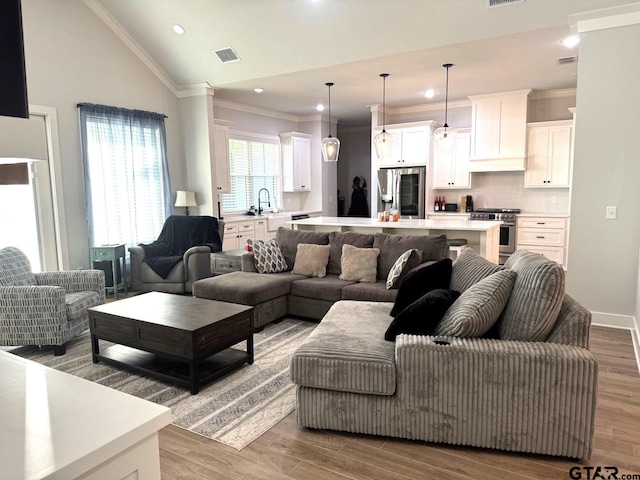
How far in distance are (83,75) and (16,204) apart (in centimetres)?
183

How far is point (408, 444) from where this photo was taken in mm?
2363

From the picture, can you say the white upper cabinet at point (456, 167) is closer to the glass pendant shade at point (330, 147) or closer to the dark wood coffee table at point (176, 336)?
the glass pendant shade at point (330, 147)

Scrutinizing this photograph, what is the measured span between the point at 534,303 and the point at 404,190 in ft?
19.3

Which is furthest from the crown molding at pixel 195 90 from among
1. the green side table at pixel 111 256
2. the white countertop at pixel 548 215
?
the white countertop at pixel 548 215

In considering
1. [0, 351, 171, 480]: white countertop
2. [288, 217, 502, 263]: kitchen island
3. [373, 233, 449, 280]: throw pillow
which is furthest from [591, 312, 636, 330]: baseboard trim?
[0, 351, 171, 480]: white countertop

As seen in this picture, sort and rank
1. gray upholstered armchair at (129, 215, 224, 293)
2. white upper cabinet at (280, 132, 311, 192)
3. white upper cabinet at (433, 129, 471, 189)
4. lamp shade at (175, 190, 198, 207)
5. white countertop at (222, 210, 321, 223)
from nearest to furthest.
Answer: gray upholstered armchair at (129, 215, 224, 293)
lamp shade at (175, 190, 198, 207)
white countertop at (222, 210, 321, 223)
white upper cabinet at (433, 129, 471, 189)
white upper cabinet at (280, 132, 311, 192)

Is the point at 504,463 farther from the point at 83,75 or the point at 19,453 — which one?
the point at 83,75

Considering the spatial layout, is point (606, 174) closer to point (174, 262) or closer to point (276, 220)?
point (174, 262)

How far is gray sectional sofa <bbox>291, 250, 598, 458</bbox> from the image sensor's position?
84.1 inches

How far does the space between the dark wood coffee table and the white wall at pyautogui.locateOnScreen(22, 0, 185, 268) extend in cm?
268

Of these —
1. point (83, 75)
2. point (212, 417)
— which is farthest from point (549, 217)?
point (83, 75)

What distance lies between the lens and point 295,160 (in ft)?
29.2

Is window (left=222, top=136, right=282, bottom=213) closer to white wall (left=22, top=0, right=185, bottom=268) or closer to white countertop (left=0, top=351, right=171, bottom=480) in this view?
white wall (left=22, top=0, right=185, bottom=268)

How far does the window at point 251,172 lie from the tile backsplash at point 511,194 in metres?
3.53
